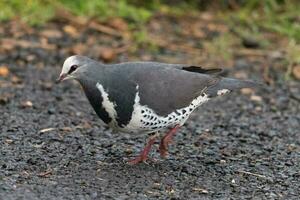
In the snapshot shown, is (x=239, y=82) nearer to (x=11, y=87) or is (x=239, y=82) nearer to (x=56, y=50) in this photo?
(x=11, y=87)

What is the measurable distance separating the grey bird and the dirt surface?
0.34 m

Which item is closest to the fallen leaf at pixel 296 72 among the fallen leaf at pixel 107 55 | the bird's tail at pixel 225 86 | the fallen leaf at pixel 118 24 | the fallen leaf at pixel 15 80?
the fallen leaf at pixel 107 55

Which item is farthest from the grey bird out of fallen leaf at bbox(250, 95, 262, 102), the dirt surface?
fallen leaf at bbox(250, 95, 262, 102)

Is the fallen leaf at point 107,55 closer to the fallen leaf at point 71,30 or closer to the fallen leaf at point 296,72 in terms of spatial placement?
the fallen leaf at point 71,30

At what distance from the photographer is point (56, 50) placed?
26.2 ft

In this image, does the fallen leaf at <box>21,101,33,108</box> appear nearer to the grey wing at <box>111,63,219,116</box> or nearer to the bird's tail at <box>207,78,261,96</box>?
the grey wing at <box>111,63,219,116</box>

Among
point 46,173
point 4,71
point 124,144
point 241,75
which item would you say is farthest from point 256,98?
point 46,173

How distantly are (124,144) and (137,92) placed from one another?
856 millimetres

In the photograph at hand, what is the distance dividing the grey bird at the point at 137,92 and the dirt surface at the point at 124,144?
0.34 meters

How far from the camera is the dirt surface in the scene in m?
4.77

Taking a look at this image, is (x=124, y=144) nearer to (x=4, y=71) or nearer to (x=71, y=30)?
(x=4, y=71)

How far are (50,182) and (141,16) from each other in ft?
15.0

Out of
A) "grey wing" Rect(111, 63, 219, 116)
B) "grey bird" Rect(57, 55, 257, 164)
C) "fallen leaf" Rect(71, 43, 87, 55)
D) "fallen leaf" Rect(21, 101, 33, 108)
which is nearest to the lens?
"grey bird" Rect(57, 55, 257, 164)

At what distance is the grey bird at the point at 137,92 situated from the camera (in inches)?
195
